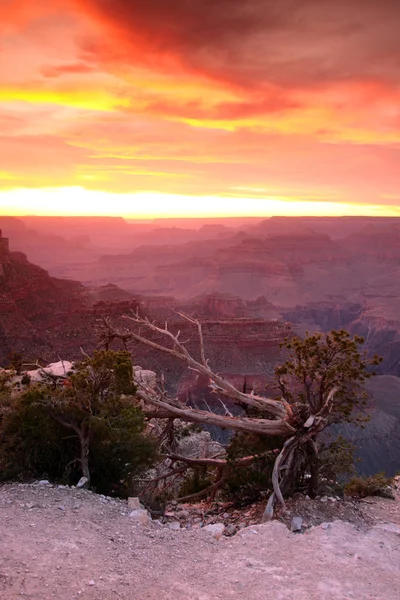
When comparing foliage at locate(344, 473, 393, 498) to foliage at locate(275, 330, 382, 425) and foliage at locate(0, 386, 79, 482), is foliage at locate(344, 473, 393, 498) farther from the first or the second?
foliage at locate(0, 386, 79, 482)

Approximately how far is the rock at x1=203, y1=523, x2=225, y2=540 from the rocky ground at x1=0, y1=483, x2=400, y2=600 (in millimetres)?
94

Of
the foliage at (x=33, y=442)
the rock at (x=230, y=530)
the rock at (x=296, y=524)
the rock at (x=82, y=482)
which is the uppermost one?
the foliage at (x=33, y=442)

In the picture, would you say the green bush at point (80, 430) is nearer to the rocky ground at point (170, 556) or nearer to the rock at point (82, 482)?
the rock at point (82, 482)

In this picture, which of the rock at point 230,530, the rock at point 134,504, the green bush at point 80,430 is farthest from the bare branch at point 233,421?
the rock at point 134,504

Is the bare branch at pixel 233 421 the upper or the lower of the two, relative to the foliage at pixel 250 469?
upper

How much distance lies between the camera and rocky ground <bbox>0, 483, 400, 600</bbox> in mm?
5508

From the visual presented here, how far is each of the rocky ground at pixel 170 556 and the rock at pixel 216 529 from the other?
0.09 meters

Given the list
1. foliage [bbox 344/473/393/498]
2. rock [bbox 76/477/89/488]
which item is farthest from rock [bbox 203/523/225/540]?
foliage [bbox 344/473/393/498]

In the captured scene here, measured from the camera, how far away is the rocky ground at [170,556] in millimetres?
5508

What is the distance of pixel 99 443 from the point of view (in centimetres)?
920

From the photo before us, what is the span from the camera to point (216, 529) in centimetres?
784

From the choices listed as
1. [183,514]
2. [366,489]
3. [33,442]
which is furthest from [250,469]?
[33,442]

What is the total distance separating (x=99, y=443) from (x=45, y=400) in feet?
4.55

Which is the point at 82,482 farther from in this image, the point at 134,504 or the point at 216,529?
the point at 216,529
